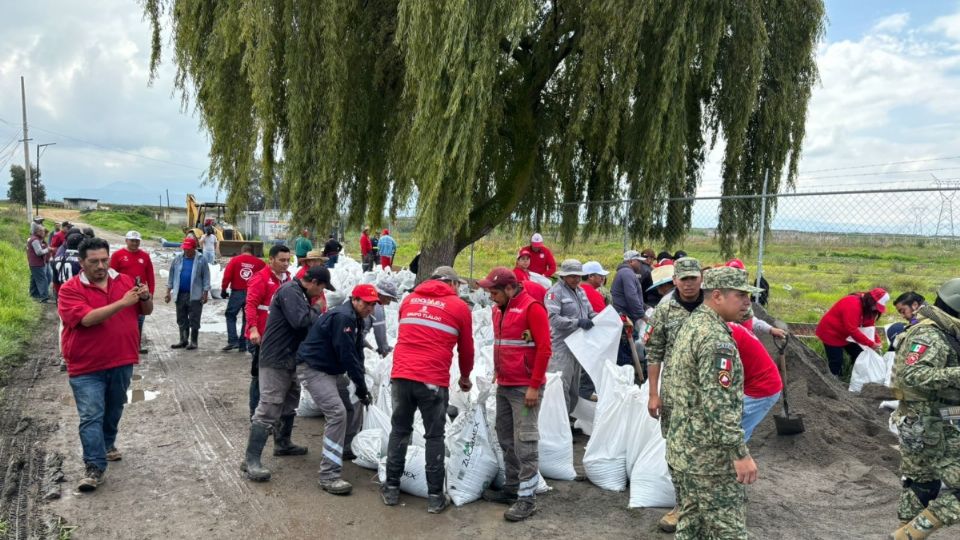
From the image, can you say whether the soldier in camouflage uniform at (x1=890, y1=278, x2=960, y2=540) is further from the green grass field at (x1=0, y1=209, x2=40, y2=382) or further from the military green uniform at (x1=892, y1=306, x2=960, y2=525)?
the green grass field at (x1=0, y1=209, x2=40, y2=382)

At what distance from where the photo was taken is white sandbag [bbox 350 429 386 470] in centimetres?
499

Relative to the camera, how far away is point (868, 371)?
7.73 meters

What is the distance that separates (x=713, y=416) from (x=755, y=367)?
2.01 ft

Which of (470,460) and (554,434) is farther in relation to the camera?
(554,434)

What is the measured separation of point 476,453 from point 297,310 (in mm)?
1686

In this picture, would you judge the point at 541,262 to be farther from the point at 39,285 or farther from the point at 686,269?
the point at 39,285

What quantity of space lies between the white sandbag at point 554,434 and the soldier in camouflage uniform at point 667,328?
2.94 ft

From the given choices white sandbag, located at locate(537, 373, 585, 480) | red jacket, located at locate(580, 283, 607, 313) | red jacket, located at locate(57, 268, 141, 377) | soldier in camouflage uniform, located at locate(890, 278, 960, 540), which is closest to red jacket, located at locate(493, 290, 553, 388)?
white sandbag, located at locate(537, 373, 585, 480)

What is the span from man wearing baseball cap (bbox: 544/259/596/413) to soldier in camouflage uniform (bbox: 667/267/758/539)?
9.13 ft

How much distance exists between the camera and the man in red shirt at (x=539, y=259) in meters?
9.95

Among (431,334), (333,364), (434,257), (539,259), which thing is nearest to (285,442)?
(333,364)

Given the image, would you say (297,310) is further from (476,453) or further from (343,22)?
(343,22)

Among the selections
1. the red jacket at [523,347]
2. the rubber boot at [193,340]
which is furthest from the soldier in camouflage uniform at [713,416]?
the rubber boot at [193,340]

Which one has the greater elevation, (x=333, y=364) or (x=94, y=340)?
(x=94, y=340)
